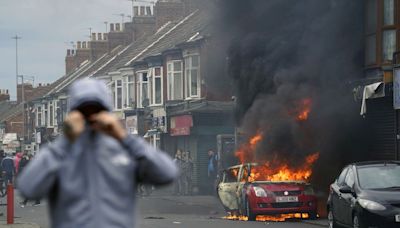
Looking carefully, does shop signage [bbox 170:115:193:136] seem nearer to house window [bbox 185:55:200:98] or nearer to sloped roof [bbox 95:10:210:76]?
house window [bbox 185:55:200:98]

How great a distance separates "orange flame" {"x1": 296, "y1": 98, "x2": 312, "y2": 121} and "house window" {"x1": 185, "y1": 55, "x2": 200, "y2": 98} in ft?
51.8

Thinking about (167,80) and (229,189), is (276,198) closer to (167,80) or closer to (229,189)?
(229,189)

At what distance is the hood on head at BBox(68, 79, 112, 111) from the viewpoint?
4.34 m

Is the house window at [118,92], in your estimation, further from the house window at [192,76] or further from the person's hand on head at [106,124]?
the person's hand on head at [106,124]

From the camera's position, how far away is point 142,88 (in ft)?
165

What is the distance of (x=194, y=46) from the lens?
138 ft

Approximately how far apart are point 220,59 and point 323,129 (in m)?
9.93

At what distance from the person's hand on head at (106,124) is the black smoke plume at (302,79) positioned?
2034 centimetres

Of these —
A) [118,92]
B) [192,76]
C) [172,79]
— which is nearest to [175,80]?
[172,79]

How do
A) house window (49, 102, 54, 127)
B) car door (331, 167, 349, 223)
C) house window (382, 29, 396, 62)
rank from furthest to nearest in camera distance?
house window (49, 102, 54, 127), house window (382, 29, 396, 62), car door (331, 167, 349, 223)

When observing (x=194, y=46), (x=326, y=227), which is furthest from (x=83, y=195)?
(x=194, y=46)

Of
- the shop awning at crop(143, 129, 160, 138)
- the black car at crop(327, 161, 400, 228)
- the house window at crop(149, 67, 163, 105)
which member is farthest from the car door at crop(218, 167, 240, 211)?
the house window at crop(149, 67, 163, 105)

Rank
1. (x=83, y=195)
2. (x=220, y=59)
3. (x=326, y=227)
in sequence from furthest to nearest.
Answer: (x=220, y=59), (x=326, y=227), (x=83, y=195)

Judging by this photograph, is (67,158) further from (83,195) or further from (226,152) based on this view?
(226,152)
